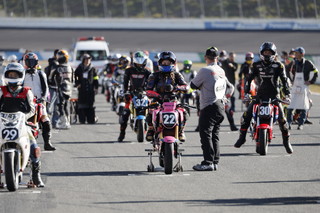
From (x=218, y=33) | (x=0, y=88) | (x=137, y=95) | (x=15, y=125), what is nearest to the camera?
(x=15, y=125)

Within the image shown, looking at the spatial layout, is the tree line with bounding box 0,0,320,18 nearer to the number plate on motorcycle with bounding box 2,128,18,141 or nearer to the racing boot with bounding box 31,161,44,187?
the racing boot with bounding box 31,161,44,187

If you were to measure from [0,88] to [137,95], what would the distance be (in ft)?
19.3

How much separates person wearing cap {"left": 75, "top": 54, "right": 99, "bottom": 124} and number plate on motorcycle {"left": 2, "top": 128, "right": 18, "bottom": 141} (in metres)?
11.7

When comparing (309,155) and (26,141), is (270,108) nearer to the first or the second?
(309,155)

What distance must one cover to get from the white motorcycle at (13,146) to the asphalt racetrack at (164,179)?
0.84 ft

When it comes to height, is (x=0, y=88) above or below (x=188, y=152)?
above

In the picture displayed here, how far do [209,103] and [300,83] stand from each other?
7398 millimetres

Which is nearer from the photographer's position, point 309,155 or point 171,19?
point 309,155

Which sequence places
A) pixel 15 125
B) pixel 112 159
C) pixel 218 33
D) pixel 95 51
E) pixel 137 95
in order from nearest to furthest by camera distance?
1. pixel 15 125
2. pixel 112 159
3. pixel 137 95
4. pixel 95 51
5. pixel 218 33

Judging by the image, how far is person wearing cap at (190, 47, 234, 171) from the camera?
13.4 meters

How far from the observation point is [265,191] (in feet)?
36.8

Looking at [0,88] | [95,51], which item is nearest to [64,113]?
[0,88]

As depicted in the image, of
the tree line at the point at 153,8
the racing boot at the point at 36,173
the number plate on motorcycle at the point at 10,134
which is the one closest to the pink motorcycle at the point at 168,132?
the racing boot at the point at 36,173

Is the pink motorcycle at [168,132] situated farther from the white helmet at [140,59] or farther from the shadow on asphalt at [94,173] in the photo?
the white helmet at [140,59]
